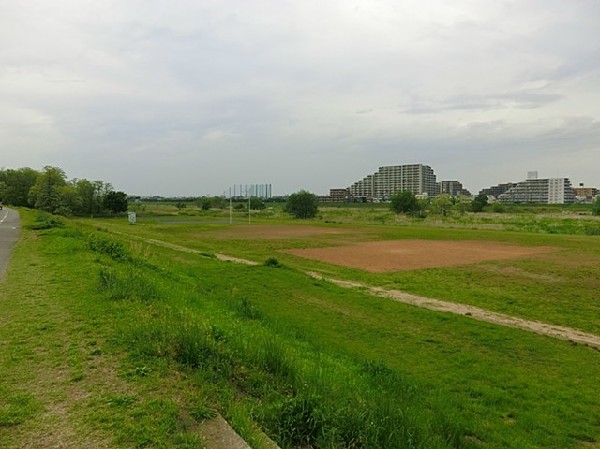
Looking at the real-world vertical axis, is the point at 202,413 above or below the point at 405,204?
below

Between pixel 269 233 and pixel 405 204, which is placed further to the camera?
pixel 405 204

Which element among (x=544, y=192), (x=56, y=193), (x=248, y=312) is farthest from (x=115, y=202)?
(x=544, y=192)

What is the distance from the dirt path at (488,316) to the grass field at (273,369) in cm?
73

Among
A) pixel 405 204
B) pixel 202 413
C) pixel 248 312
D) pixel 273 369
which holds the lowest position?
pixel 248 312

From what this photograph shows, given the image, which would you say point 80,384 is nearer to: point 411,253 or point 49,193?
point 411,253

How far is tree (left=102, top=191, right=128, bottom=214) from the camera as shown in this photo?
9319 cm

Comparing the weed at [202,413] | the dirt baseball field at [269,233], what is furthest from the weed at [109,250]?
the dirt baseball field at [269,233]

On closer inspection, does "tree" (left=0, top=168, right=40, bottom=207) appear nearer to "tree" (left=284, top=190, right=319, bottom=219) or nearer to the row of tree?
the row of tree

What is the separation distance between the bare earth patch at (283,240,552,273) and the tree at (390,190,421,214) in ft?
169

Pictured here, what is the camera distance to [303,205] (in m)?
93.1

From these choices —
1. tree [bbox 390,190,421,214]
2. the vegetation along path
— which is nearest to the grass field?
the vegetation along path

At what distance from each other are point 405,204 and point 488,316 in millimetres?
79956

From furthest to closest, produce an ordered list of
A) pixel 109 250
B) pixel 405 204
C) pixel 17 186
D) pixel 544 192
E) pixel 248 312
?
pixel 544 192, pixel 405 204, pixel 17 186, pixel 109 250, pixel 248 312

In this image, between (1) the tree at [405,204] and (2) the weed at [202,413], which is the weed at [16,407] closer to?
(2) the weed at [202,413]
